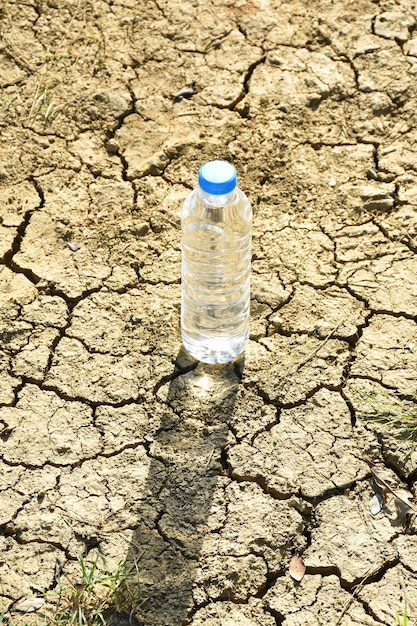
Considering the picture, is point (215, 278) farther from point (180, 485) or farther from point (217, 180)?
point (180, 485)

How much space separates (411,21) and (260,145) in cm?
122

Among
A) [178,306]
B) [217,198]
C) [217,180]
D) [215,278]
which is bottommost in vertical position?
[178,306]

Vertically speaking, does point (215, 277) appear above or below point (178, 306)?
above

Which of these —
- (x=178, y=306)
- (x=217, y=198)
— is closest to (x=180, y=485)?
(x=178, y=306)

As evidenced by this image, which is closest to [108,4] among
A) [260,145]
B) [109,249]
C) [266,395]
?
[260,145]

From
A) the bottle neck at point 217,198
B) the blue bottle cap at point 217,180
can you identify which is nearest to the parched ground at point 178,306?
the bottle neck at point 217,198

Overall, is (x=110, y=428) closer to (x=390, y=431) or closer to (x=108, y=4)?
(x=390, y=431)

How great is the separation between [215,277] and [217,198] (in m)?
0.46

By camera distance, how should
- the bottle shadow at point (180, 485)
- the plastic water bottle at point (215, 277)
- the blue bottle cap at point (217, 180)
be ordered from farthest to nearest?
1. the plastic water bottle at point (215, 277)
2. the bottle shadow at point (180, 485)
3. the blue bottle cap at point (217, 180)

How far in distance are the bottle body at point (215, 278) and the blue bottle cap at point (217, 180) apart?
0.39 metres

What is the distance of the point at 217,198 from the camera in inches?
119

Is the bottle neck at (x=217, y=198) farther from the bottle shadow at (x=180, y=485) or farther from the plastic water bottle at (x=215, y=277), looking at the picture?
the bottle shadow at (x=180, y=485)

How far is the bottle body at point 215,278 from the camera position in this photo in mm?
3287

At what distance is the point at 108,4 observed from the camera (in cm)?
461
